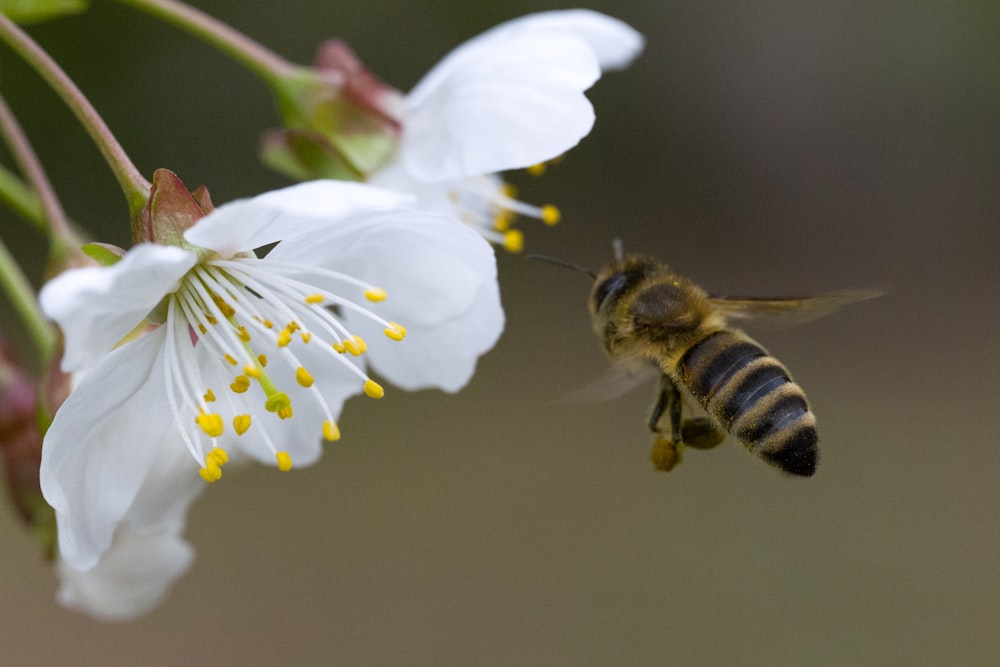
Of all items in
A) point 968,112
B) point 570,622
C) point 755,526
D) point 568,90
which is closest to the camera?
point 568,90

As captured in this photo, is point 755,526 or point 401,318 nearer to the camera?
point 401,318

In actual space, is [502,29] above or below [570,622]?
above

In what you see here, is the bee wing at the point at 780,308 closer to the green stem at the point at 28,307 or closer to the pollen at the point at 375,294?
the pollen at the point at 375,294

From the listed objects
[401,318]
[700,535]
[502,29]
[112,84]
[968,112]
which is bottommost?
[700,535]

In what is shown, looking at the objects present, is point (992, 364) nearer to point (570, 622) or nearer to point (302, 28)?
point (570, 622)

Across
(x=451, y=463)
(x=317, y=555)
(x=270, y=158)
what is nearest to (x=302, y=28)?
(x=451, y=463)

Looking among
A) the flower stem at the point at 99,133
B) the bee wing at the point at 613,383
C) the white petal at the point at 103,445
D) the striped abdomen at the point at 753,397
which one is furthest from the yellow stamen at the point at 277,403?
the striped abdomen at the point at 753,397

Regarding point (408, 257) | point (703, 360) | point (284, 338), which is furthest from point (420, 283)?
point (703, 360)

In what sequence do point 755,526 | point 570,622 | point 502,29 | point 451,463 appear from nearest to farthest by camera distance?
point 502,29
point 570,622
point 755,526
point 451,463
